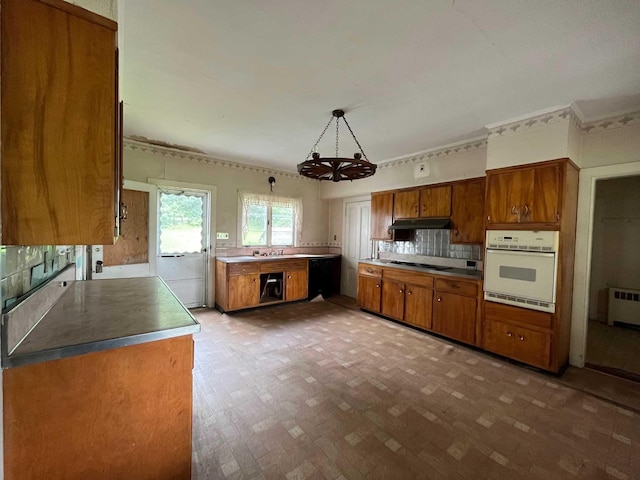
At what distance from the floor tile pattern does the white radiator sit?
268 centimetres

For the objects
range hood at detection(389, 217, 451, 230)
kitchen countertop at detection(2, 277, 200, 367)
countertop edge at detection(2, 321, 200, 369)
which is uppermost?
range hood at detection(389, 217, 451, 230)

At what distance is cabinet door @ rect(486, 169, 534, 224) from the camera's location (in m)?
2.70

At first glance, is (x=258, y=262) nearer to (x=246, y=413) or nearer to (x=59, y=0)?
(x=246, y=413)

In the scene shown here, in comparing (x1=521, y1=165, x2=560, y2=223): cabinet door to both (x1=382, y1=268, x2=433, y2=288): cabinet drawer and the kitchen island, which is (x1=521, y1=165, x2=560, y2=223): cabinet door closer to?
(x1=382, y1=268, x2=433, y2=288): cabinet drawer

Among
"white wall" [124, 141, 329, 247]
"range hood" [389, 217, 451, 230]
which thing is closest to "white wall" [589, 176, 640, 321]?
"range hood" [389, 217, 451, 230]

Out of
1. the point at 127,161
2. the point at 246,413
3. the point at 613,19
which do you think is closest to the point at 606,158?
the point at 613,19

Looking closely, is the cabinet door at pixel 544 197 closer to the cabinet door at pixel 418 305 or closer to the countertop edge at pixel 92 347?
the cabinet door at pixel 418 305

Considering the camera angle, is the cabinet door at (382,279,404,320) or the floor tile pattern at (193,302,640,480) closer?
the floor tile pattern at (193,302,640,480)

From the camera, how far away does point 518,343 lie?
2750 millimetres

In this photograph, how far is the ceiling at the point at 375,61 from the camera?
1.49 metres

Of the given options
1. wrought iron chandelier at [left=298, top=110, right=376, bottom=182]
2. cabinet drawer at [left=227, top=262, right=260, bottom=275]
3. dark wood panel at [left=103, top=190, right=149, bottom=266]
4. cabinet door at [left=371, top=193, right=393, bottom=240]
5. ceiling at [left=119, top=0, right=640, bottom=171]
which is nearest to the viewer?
ceiling at [left=119, top=0, right=640, bottom=171]

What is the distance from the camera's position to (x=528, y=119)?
2.69 meters

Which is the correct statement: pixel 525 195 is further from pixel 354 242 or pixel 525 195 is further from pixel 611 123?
pixel 354 242

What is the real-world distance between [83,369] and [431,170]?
415 centimetres
